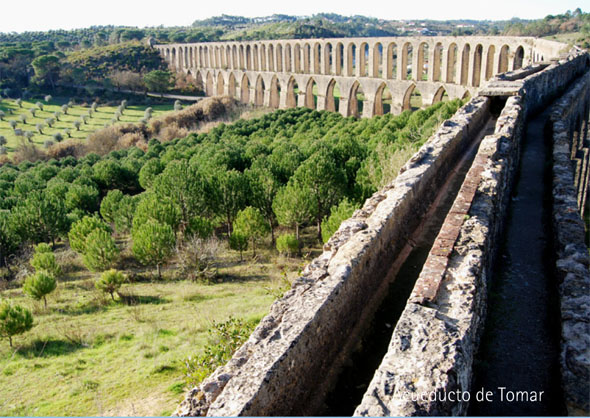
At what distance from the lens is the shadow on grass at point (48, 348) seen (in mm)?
9805

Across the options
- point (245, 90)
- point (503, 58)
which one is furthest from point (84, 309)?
point (245, 90)

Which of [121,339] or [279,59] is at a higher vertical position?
[279,59]

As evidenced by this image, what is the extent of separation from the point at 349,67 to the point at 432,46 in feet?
26.8

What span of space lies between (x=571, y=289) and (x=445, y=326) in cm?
163

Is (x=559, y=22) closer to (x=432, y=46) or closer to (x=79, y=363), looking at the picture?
(x=432, y=46)

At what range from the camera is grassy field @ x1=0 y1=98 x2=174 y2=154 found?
41172mm

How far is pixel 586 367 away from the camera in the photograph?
119 inches

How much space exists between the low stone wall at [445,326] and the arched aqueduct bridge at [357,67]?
2111 centimetres

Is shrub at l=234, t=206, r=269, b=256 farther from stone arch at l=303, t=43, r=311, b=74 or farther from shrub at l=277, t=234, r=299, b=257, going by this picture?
stone arch at l=303, t=43, r=311, b=74

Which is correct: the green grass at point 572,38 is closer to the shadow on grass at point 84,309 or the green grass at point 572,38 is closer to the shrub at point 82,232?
the shrub at point 82,232

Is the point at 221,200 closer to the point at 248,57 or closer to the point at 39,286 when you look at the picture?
the point at 39,286

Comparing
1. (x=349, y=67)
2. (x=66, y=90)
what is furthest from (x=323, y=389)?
(x=66, y=90)

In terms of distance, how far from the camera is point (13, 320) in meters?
9.78

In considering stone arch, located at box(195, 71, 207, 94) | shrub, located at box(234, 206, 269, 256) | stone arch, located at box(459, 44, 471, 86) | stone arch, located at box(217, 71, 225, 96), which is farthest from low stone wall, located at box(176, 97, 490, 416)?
stone arch, located at box(195, 71, 207, 94)
